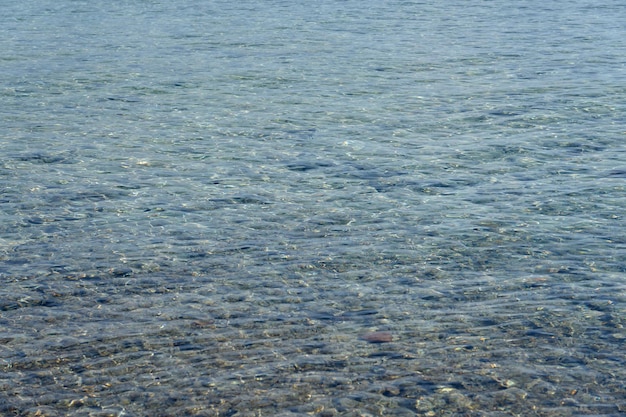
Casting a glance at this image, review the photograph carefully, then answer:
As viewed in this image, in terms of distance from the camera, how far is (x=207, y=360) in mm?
4855

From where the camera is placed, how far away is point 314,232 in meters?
6.71

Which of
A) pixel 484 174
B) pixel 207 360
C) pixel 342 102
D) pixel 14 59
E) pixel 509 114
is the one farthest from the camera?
pixel 14 59

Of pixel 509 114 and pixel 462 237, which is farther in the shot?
pixel 509 114

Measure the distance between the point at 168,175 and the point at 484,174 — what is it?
2.97 m

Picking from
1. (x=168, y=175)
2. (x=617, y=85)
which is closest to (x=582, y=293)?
(x=168, y=175)

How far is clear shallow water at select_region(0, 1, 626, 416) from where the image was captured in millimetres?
4652

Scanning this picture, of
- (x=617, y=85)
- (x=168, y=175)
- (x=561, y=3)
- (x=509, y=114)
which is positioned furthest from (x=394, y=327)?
(x=561, y=3)

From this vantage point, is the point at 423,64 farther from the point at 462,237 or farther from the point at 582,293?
the point at 582,293

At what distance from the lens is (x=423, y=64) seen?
40.9 ft

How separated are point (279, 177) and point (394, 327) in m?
3.07

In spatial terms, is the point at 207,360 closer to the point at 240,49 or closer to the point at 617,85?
the point at 617,85

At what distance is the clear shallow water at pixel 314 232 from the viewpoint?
4.65 m

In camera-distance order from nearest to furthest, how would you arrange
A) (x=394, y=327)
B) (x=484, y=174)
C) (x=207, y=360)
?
(x=207, y=360), (x=394, y=327), (x=484, y=174)

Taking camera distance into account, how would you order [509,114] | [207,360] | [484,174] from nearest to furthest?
[207,360] < [484,174] < [509,114]
